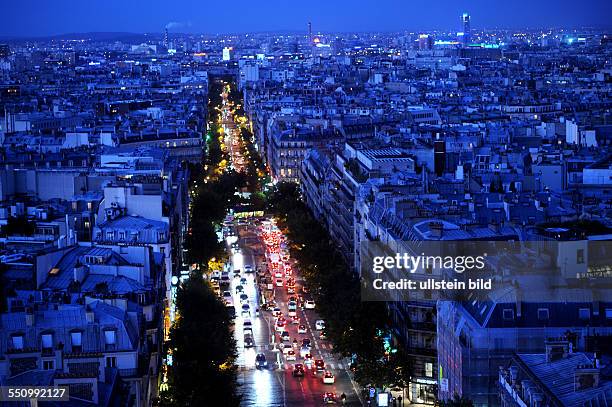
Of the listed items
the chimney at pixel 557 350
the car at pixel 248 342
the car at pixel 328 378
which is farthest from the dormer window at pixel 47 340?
the car at pixel 248 342

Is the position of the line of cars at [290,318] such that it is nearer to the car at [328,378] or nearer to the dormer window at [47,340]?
the car at [328,378]

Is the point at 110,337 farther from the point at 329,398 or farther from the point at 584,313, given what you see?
the point at 584,313

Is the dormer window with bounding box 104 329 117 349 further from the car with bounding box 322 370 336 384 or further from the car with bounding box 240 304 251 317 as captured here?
the car with bounding box 240 304 251 317

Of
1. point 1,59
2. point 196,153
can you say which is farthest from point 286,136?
point 1,59

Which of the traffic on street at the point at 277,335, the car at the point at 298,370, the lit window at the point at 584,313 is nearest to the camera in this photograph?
the lit window at the point at 584,313

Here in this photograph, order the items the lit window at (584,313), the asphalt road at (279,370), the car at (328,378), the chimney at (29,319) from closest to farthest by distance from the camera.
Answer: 1. the lit window at (584,313)
2. the chimney at (29,319)
3. the asphalt road at (279,370)
4. the car at (328,378)

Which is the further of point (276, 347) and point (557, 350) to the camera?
point (276, 347)

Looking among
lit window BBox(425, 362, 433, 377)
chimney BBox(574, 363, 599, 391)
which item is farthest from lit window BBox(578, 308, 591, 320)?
lit window BBox(425, 362, 433, 377)

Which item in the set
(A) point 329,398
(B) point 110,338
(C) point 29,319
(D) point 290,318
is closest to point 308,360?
(A) point 329,398
